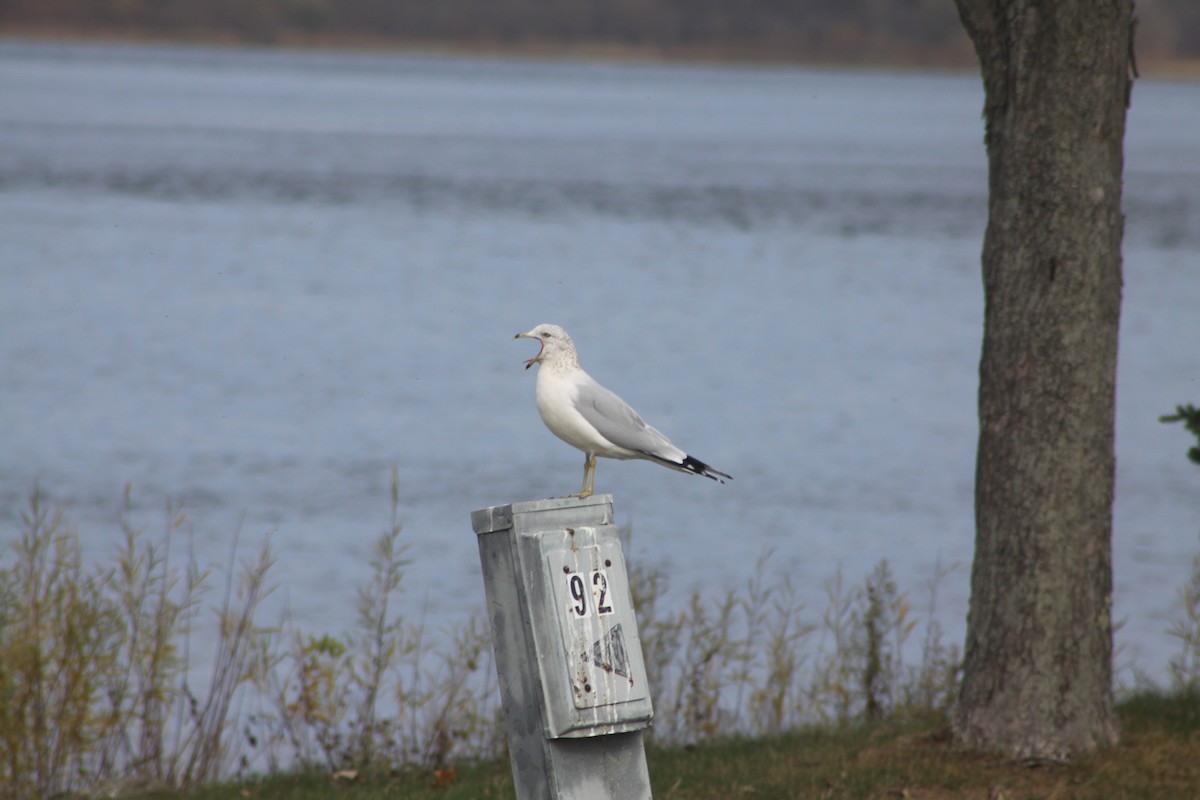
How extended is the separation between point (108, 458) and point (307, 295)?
12.2m

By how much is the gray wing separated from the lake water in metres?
7.14

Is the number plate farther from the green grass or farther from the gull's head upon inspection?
the green grass

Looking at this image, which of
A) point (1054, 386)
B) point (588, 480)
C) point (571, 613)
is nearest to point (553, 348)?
point (588, 480)

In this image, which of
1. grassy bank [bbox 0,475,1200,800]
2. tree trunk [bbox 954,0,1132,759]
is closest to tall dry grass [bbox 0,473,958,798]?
grassy bank [bbox 0,475,1200,800]

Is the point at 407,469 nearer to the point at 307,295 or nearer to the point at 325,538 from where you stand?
the point at 325,538

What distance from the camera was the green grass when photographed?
6.10 metres

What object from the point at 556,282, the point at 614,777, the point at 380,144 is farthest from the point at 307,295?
the point at 380,144

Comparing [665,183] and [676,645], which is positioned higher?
[665,183]

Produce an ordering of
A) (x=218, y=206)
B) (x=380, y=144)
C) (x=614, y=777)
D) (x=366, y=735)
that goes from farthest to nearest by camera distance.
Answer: (x=380, y=144), (x=218, y=206), (x=366, y=735), (x=614, y=777)

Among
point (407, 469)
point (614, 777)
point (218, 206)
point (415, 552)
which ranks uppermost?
point (218, 206)

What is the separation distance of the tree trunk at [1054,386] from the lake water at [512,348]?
220 inches

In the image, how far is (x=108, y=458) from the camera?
16.4 metres

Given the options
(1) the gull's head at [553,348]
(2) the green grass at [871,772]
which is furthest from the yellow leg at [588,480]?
(2) the green grass at [871,772]

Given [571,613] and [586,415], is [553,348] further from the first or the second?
[571,613]
